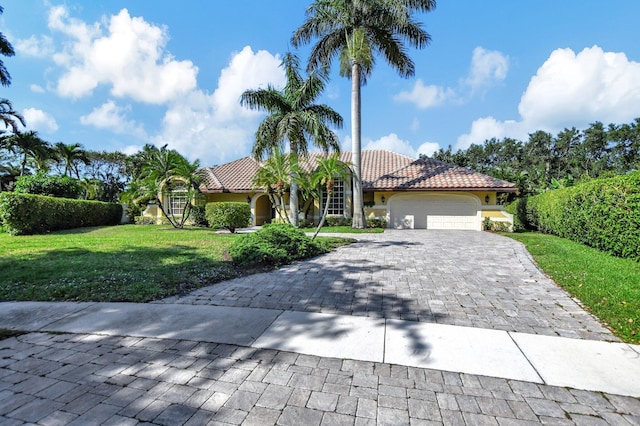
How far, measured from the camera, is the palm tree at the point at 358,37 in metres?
16.0

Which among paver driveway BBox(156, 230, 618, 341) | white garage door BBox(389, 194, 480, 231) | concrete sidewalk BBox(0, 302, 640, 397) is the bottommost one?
concrete sidewalk BBox(0, 302, 640, 397)

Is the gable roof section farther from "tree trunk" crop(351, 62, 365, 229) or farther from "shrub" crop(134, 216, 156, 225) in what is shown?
"shrub" crop(134, 216, 156, 225)

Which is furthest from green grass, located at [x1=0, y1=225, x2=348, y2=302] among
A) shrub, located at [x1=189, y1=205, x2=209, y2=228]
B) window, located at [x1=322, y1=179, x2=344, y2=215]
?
window, located at [x1=322, y1=179, x2=344, y2=215]

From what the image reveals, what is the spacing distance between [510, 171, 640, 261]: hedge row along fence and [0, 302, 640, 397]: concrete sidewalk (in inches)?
257

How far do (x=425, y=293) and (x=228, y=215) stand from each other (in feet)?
37.3

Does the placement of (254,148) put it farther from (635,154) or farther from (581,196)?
(635,154)

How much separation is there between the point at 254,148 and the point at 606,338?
51.8 feet

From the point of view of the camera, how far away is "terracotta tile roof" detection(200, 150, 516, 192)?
18.6 meters

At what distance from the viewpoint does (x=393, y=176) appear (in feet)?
66.8

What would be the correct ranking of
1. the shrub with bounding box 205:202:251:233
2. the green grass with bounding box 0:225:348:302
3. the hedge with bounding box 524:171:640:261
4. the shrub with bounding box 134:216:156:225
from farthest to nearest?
the shrub with bounding box 134:216:156:225 < the shrub with bounding box 205:202:251:233 < the hedge with bounding box 524:171:640:261 < the green grass with bounding box 0:225:348:302

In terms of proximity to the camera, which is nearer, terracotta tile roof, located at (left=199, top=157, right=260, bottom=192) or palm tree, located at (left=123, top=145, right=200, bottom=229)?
palm tree, located at (left=123, top=145, right=200, bottom=229)

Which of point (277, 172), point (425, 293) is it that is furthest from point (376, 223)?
point (425, 293)

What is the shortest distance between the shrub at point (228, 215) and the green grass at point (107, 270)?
4.56m

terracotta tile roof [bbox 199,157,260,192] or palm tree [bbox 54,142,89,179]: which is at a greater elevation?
palm tree [bbox 54,142,89,179]
